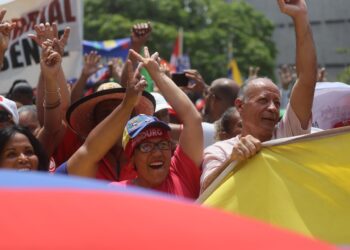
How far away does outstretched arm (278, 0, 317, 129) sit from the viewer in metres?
4.11

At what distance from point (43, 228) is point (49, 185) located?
15cm

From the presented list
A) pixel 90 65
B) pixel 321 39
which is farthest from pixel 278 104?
pixel 321 39

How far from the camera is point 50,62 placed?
467 centimetres

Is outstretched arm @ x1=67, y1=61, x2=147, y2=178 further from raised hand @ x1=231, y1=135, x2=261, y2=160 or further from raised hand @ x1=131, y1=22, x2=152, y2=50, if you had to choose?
raised hand @ x1=131, y1=22, x2=152, y2=50

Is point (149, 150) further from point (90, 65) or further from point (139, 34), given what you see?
point (90, 65)

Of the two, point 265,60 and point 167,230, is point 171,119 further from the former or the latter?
point 265,60

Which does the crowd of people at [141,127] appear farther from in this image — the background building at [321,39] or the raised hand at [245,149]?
the background building at [321,39]

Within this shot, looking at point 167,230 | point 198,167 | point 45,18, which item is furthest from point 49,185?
point 45,18

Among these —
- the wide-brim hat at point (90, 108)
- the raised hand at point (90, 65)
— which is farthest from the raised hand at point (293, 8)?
the raised hand at point (90, 65)

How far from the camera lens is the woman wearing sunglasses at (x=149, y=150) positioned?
3969mm

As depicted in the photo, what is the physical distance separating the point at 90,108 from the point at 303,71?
128cm

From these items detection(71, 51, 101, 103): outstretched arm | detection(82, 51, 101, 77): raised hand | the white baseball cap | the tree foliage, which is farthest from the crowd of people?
the tree foliage

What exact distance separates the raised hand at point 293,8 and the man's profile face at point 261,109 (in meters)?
0.39

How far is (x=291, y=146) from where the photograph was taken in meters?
3.72
